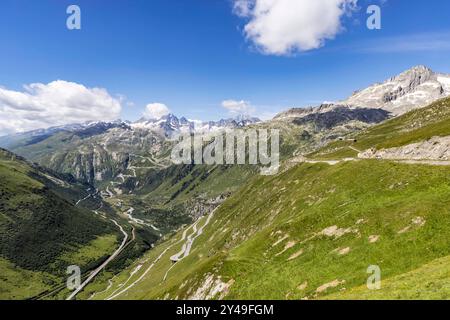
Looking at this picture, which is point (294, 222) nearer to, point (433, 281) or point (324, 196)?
point (324, 196)

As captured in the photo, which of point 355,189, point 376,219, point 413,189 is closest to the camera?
point 376,219

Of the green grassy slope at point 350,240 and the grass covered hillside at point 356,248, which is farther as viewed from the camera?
the green grassy slope at point 350,240

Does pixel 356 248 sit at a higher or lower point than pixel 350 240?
lower

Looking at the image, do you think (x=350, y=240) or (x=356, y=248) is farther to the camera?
(x=350, y=240)

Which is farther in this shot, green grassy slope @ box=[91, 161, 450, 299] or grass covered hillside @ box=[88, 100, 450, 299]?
green grassy slope @ box=[91, 161, 450, 299]
